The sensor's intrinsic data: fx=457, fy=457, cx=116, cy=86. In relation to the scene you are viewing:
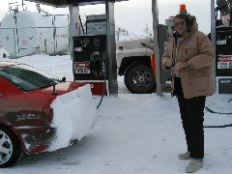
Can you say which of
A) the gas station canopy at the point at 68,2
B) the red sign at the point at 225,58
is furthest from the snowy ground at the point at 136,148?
the gas station canopy at the point at 68,2

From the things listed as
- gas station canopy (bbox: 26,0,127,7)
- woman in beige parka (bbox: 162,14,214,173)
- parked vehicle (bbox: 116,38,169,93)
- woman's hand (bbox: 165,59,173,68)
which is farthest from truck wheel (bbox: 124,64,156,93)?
woman in beige parka (bbox: 162,14,214,173)

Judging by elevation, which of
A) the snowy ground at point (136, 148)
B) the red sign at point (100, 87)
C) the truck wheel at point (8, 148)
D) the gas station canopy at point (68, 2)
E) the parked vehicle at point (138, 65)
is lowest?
the snowy ground at point (136, 148)

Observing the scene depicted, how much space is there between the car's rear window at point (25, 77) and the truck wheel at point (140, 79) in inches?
190

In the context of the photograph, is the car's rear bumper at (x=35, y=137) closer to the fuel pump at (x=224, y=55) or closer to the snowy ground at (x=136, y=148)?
the snowy ground at (x=136, y=148)

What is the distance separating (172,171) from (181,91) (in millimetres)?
968

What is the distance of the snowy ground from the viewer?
572 cm

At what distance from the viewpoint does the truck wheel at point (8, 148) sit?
5.81m

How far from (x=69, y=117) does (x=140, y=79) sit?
5.84 metres

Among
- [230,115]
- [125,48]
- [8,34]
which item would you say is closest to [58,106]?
[230,115]

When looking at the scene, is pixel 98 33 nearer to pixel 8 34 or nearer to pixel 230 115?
pixel 230 115

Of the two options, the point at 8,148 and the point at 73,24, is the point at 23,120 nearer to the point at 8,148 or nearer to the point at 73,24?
the point at 8,148

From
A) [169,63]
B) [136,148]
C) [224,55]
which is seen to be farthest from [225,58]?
[169,63]

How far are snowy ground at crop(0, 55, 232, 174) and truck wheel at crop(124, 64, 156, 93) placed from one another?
2068 mm

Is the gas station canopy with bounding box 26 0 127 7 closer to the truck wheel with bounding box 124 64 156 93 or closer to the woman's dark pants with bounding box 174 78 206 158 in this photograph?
the truck wheel with bounding box 124 64 156 93
